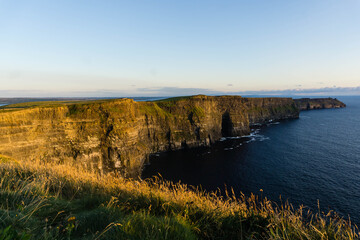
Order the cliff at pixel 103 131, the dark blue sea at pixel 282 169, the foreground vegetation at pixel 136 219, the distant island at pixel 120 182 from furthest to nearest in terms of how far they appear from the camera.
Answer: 1. the cliff at pixel 103 131
2. the dark blue sea at pixel 282 169
3. the distant island at pixel 120 182
4. the foreground vegetation at pixel 136 219

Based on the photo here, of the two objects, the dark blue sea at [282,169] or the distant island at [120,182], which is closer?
the distant island at [120,182]

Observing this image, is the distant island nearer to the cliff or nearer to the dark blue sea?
the cliff

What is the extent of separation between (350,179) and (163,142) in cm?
5754

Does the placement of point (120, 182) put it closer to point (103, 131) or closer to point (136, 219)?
point (136, 219)

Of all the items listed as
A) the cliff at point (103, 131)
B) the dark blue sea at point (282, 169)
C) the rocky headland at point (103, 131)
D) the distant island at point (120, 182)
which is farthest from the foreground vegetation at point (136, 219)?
the cliff at point (103, 131)

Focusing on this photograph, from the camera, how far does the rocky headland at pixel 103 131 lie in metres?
35.2

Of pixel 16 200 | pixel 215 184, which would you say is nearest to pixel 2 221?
pixel 16 200

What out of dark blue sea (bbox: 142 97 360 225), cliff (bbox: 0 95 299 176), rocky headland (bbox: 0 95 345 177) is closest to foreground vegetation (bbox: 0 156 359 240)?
rocky headland (bbox: 0 95 345 177)

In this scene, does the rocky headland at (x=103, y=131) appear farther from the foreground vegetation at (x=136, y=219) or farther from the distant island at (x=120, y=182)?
the foreground vegetation at (x=136, y=219)

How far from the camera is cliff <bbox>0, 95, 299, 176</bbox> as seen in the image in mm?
35219

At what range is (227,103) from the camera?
95938 mm

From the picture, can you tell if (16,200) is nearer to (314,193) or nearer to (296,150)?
(314,193)

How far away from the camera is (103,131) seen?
150ft

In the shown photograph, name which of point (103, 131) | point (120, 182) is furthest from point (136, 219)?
point (103, 131)
